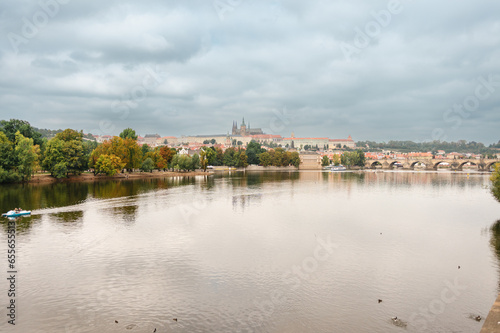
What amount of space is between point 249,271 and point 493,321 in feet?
30.8

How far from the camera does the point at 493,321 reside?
38.1ft

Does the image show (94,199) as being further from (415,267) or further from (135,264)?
(415,267)

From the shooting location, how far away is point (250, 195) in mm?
47312

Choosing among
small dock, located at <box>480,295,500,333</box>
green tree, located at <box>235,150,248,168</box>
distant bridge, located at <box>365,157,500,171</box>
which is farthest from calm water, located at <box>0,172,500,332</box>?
distant bridge, located at <box>365,157,500,171</box>

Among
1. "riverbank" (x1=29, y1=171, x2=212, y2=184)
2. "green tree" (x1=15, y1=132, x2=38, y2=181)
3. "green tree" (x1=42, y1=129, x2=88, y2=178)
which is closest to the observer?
"green tree" (x1=15, y1=132, x2=38, y2=181)

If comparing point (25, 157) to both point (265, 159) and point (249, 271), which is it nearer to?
point (249, 271)

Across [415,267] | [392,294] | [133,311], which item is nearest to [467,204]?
[415,267]

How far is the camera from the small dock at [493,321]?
11076 millimetres

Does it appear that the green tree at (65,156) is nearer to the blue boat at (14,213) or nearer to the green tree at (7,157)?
the green tree at (7,157)

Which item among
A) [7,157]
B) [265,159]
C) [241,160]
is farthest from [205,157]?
[7,157]

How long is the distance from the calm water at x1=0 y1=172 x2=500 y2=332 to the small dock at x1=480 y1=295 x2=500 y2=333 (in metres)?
0.57

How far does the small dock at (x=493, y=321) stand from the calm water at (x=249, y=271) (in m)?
0.57

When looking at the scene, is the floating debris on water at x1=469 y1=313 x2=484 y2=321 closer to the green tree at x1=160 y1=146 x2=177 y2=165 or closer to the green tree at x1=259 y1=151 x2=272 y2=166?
the green tree at x1=160 y1=146 x2=177 y2=165

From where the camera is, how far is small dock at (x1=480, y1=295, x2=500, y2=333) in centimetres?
1108
